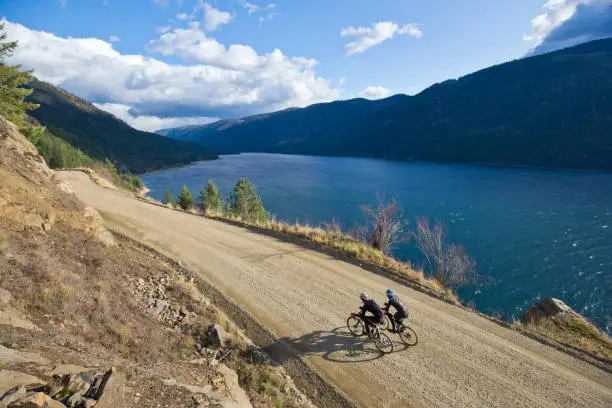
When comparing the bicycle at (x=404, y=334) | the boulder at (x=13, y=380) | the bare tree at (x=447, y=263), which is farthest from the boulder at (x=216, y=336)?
the bare tree at (x=447, y=263)

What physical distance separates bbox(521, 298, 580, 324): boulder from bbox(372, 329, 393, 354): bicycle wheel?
22.4ft

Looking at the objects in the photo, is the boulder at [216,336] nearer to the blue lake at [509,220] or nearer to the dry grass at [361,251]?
the dry grass at [361,251]

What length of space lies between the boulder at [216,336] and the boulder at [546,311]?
1181 cm

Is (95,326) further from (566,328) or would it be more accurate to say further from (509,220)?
(509,220)

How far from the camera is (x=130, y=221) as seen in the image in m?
Result: 18.9

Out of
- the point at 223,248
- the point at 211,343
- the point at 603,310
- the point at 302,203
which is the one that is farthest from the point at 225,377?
the point at 302,203

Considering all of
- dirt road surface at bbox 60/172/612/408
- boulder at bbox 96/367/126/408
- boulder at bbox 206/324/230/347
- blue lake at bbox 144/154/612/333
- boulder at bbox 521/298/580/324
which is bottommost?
blue lake at bbox 144/154/612/333

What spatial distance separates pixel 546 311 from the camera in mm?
13156

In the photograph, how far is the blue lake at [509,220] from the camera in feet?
112

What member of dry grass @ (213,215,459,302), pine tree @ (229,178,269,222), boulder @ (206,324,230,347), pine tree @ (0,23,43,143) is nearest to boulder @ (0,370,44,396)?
boulder @ (206,324,230,347)

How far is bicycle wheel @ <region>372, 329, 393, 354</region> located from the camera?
380 inches

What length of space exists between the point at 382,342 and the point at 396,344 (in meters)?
0.50

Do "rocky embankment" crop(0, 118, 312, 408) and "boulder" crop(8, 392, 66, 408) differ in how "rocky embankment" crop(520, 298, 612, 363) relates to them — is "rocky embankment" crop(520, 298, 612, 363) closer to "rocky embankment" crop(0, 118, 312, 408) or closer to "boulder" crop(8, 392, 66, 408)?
"rocky embankment" crop(0, 118, 312, 408)

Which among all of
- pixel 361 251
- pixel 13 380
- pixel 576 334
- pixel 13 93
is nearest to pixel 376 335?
pixel 361 251
